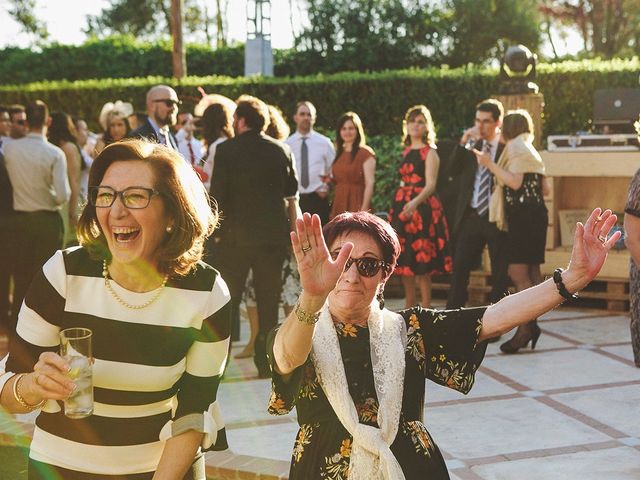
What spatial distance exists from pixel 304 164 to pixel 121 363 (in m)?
7.44

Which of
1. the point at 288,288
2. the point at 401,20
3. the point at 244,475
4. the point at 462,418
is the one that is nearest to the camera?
the point at 244,475

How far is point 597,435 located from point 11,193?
16.0 ft

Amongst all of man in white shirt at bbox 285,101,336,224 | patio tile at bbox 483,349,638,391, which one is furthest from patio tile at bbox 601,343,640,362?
man in white shirt at bbox 285,101,336,224

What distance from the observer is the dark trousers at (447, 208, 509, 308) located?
7.79 meters

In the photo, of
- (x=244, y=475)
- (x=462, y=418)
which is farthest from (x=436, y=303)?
(x=244, y=475)

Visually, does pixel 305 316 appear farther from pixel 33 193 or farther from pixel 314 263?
pixel 33 193

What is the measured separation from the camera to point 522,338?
761 cm

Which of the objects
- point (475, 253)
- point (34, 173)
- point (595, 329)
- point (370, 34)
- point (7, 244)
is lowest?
point (595, 329)

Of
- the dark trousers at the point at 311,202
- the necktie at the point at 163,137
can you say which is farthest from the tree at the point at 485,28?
the necktie at the point at 163,137

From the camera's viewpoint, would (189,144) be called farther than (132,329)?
Yes

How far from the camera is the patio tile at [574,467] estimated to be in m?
4.88

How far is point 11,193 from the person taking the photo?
8.00 meters

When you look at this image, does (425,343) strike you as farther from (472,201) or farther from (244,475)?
(472,201)

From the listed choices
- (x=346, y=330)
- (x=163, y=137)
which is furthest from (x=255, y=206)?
(x=346, y=330)
